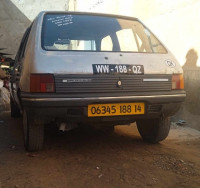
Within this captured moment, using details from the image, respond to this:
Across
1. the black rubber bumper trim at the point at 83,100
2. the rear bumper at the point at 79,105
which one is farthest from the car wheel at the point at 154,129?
the black rubber bumper trim at the point at 83,100

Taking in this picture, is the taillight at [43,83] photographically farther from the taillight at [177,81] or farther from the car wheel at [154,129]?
the car wheel at [154,129]

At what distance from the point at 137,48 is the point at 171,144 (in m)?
1.48

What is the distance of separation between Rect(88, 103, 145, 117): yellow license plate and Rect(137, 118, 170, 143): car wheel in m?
0.66

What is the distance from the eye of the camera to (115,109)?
314 centimetres

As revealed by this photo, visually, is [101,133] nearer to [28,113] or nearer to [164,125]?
[164,125]

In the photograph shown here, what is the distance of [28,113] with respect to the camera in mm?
3041

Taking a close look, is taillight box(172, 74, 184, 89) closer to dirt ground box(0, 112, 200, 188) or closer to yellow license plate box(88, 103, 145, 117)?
yellow license plate box(88, 103, 145, 117)

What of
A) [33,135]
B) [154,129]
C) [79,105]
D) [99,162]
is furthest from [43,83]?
[154,129]

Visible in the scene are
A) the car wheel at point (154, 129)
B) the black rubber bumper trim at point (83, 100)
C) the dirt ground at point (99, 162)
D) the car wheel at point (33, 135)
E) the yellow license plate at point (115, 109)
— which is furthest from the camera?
the car wheel at point (154, 129)

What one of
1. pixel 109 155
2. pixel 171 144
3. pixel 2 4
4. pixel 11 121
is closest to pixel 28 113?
pixel 109 155

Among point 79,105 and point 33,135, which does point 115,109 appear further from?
point 33,135

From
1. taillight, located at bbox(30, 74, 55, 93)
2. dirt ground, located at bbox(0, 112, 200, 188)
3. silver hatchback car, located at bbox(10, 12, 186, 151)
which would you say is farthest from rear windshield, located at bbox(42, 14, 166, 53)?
dirt ground, located at bbox(0, 112, 200, 188)

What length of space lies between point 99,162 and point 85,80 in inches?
36.9

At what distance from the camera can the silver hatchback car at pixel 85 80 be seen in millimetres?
2936
